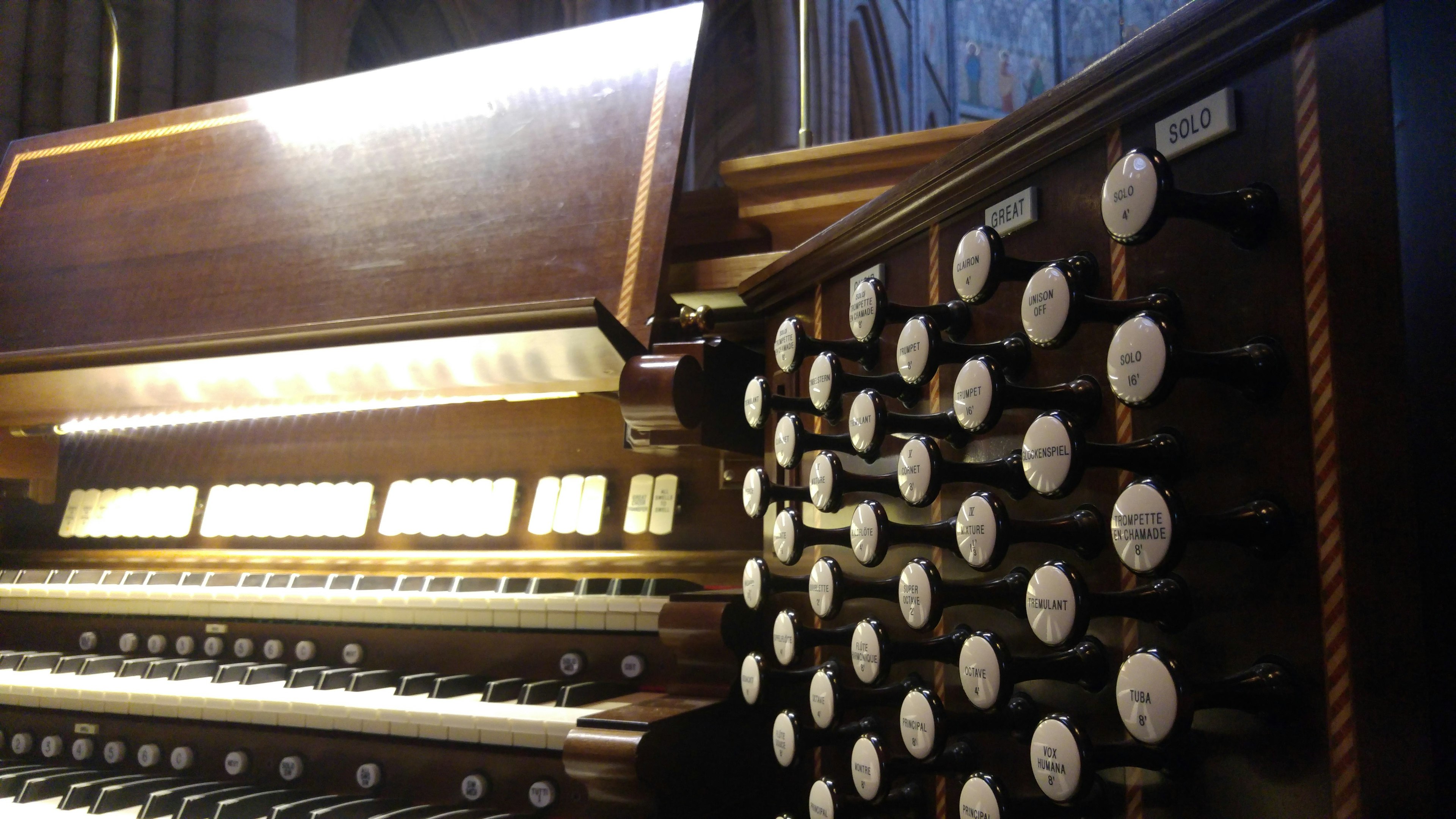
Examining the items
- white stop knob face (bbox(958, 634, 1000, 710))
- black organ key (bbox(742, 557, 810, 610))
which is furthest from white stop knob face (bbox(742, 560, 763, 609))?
white stop knob face (bbox(958, 634, 1000, 710))

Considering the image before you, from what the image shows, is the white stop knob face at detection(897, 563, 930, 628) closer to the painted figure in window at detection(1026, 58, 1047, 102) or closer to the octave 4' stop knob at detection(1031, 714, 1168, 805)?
the octave 4' stop knob at detection(1031, 714, 1168, 805)

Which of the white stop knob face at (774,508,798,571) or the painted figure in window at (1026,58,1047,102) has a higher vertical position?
the painted figure in window at (1026,58,1047,102)

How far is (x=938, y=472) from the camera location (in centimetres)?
88

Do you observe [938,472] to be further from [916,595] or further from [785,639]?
[785,639]

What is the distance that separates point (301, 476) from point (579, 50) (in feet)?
3.86

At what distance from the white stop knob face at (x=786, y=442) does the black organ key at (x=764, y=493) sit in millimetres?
93

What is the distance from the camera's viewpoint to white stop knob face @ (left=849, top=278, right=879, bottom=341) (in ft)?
3.36

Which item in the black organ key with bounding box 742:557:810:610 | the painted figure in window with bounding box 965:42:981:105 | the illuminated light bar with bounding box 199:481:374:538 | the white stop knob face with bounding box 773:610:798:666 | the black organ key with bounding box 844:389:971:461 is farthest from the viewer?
the painted figure in window with bounding box 965:42:981:105

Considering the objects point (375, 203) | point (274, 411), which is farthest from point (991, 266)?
point (274, 411)

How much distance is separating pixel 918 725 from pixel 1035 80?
17384mm

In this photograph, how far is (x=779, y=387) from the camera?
4.78 feet

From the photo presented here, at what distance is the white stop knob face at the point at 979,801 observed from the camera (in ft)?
2.60

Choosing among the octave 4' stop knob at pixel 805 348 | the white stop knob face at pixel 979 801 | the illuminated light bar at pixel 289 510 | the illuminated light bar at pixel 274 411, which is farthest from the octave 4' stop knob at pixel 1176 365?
the illuminated light bar at pixel 289 510

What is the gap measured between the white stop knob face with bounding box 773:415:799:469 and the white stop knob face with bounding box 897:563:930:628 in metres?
0.24
